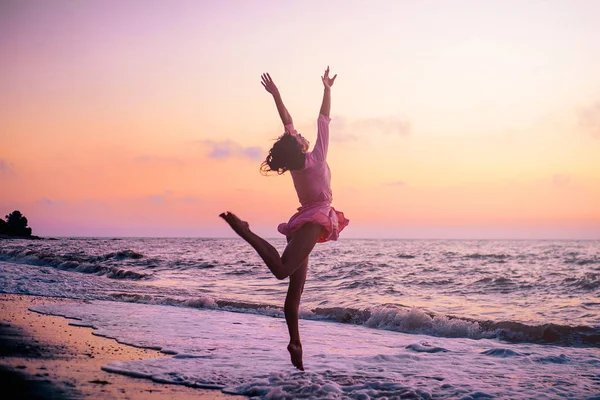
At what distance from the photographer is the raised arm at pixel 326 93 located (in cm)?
503

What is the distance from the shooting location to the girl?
455cm

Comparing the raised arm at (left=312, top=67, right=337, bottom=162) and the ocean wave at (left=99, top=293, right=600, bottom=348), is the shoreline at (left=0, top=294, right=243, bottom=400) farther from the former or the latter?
the ocean wave at (left=99, top=293, right=600, bottom=348)

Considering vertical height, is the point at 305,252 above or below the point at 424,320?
above

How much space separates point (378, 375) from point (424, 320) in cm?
475

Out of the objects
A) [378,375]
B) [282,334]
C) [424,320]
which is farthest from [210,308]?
[378,375]

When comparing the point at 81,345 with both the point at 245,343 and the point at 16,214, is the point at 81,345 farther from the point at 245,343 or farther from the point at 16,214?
the point at 16,214

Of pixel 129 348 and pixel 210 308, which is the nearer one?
pixel 129 348

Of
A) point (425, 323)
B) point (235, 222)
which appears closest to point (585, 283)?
point (425, 323)

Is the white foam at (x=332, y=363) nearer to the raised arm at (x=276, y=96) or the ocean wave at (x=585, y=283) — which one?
the raised arm at (x=276, y=96)

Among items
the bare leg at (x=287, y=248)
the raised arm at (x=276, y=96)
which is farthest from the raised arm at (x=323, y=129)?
the bare leg at (x=287, y=248)

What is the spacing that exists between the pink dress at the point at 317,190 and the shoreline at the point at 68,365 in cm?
164

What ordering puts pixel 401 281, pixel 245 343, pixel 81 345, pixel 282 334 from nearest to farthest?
pixel 81 345 < pixel 245 343 < pixel 282 334 < pixel 401 281

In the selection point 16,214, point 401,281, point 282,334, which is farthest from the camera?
point 16,214

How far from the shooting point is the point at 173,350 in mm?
6223
